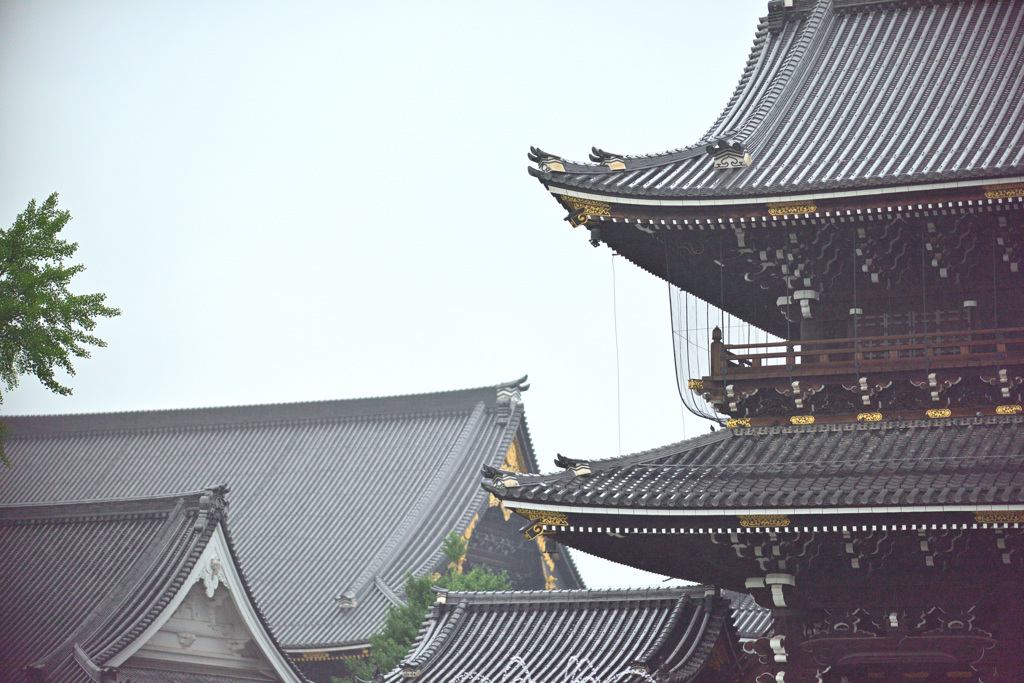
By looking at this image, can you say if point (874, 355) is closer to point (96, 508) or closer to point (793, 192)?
point (793, 192)

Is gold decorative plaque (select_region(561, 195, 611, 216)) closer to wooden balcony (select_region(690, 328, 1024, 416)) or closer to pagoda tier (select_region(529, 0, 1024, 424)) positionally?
pagoda tier (select_region(529, 0, 1024, 424))

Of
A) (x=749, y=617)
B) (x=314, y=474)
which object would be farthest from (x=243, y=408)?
(x=749, y=617)

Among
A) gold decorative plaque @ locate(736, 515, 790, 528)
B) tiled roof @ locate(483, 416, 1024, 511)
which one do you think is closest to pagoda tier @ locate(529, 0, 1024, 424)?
tiled roof @ locate(483, 416, 1024, 511)

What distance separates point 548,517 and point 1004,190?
6.34m

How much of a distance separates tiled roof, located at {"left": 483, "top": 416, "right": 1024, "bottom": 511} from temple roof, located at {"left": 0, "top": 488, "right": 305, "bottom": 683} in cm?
1118

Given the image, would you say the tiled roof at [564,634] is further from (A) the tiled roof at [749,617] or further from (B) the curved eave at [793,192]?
(B) the curved eave at [793,192]

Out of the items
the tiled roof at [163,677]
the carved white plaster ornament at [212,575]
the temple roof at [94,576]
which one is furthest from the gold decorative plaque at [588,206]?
the tiled roof at [163,677]

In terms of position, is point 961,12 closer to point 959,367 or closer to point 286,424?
point 959,367

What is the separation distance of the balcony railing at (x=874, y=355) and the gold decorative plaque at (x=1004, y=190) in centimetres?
166

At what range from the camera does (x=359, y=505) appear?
124ft

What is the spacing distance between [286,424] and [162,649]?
22.4 metres

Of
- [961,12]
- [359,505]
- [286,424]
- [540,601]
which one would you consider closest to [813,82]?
[961,12]

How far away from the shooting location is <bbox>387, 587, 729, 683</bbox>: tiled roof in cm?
1534

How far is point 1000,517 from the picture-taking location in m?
11.7
